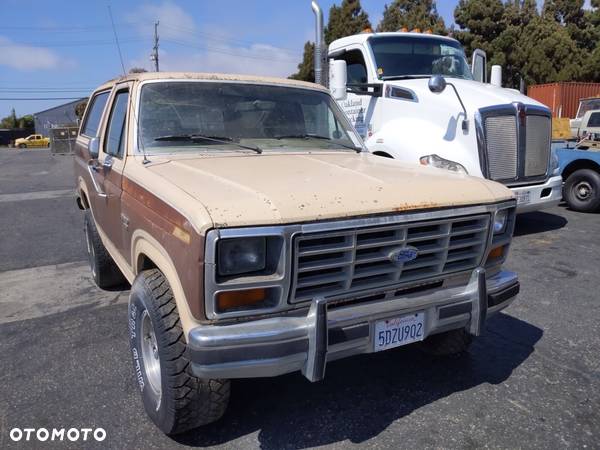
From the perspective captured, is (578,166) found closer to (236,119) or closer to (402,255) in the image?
(236,119)

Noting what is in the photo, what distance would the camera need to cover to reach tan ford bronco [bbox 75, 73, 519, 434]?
2.23 m

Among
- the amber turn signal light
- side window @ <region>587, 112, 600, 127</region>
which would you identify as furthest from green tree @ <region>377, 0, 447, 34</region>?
the amber turn signal light

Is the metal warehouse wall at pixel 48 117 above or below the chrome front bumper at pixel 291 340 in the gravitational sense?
above

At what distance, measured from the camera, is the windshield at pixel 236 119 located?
3486 millimetres

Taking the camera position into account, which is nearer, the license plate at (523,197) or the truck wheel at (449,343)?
the truck wheel at (449,343)

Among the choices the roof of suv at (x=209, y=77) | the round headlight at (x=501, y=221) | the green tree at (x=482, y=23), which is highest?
the green tree at (x=482, y=23)

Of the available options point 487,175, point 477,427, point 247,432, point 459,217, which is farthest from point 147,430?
point 487,175

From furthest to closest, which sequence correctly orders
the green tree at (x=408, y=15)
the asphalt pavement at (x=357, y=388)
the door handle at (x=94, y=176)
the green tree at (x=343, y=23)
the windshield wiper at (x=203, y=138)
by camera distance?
the green tree at (x=408, y=15) → the green tree at (x=343, y=23) → the door handle at (x=94, y=176) → the windshield wiper at (x=203, y=138) → the asphalt pavement at (x=357, y=388)

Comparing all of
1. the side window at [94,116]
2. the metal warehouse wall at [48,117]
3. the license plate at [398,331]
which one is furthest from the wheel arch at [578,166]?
the metal warehouse wall at [48,117]

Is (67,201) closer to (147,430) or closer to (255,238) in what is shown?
(147,430)

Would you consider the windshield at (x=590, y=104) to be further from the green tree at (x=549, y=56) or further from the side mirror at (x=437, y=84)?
the green tree at (x=549, y=56)

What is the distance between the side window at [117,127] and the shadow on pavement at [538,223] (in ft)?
18.5

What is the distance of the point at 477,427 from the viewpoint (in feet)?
9.19

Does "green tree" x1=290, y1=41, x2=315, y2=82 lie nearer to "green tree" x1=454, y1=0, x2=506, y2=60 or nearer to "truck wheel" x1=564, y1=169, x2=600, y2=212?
"green tree" x1=454, y1=0, x2=506, y2=60
